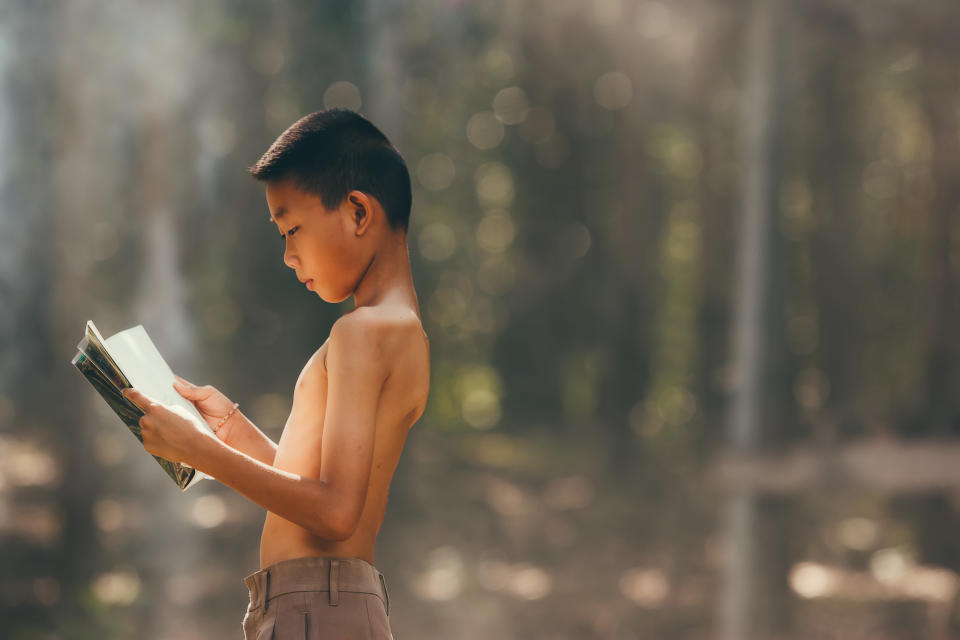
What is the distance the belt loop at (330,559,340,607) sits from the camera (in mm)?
1229

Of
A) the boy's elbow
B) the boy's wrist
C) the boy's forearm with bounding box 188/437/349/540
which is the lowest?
the boy's elbow

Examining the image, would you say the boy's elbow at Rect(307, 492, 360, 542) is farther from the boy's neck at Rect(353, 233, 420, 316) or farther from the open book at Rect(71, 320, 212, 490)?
the boy's neck at Rect(353, 233, 420, 316)

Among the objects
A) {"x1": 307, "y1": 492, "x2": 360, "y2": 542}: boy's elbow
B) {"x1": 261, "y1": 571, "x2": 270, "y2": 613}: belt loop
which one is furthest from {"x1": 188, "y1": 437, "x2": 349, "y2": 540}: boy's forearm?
{"x1": 261, "y1": 571, "x2": 270, "y2": 613}: belt loop

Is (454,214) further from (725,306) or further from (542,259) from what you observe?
(725,306)

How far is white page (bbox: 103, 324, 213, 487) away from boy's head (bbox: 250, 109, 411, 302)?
23 cm

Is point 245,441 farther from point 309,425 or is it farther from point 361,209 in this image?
point 361,209

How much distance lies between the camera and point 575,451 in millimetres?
8281

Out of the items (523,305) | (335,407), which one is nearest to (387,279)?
(335,407)

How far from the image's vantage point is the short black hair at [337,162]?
1.30 metres

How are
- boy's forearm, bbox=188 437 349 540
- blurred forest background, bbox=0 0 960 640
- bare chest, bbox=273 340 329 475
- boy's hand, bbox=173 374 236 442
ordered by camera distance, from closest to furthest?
boy's forearm, bbox=188 437 349 540 → bare chest, bbox=273 340 329 475 → boy's hand, bbox=173 374 236 442 → blurred forest background, bbox=0 0 960 640

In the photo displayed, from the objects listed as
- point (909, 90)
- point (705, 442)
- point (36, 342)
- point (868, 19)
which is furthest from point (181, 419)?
point (909, 90)

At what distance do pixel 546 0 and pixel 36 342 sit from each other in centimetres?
463

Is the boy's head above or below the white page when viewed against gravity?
above

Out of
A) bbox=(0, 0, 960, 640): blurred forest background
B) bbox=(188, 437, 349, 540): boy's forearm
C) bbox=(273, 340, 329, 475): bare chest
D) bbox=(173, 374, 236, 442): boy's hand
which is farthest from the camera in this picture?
bbox=(0, 0, 960, 640): blurred forest background
